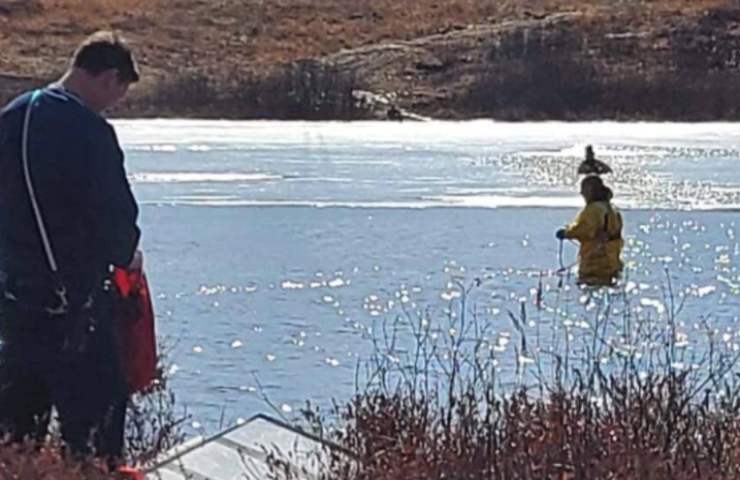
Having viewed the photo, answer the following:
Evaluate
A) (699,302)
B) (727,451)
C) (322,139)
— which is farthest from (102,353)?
(322,139)

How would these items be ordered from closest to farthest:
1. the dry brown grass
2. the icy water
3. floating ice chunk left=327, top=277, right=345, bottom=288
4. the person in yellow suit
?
1. the icy water
2. floating ice chunk left=327, top=277, right=345, bottom=288
3. the person in yellow suit
4. the dry brown grass

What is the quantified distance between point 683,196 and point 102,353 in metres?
11.5

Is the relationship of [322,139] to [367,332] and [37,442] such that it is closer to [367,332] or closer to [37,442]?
[367,332]

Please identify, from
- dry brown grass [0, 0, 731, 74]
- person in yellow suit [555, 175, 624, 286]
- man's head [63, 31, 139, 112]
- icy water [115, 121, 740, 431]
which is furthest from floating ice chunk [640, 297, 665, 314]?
dry brown grass [0, 0, 731, 74]

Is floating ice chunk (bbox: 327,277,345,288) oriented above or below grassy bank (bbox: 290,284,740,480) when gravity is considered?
below

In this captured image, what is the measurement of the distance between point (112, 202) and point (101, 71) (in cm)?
38

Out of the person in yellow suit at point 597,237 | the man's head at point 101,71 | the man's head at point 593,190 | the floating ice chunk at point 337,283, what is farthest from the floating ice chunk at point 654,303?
the man's head at point 101,71

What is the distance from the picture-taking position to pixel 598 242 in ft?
36.3

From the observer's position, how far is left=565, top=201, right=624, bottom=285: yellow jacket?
36.3ft

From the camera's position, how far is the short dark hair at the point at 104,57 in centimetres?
497

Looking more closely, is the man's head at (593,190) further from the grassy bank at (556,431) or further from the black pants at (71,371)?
the black pants at (71,371)

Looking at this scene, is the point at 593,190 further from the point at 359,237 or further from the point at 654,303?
the point at 359,237

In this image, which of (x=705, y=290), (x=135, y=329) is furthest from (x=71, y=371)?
(x=705, y=290)

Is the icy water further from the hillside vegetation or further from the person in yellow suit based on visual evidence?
the hillside vegetation
